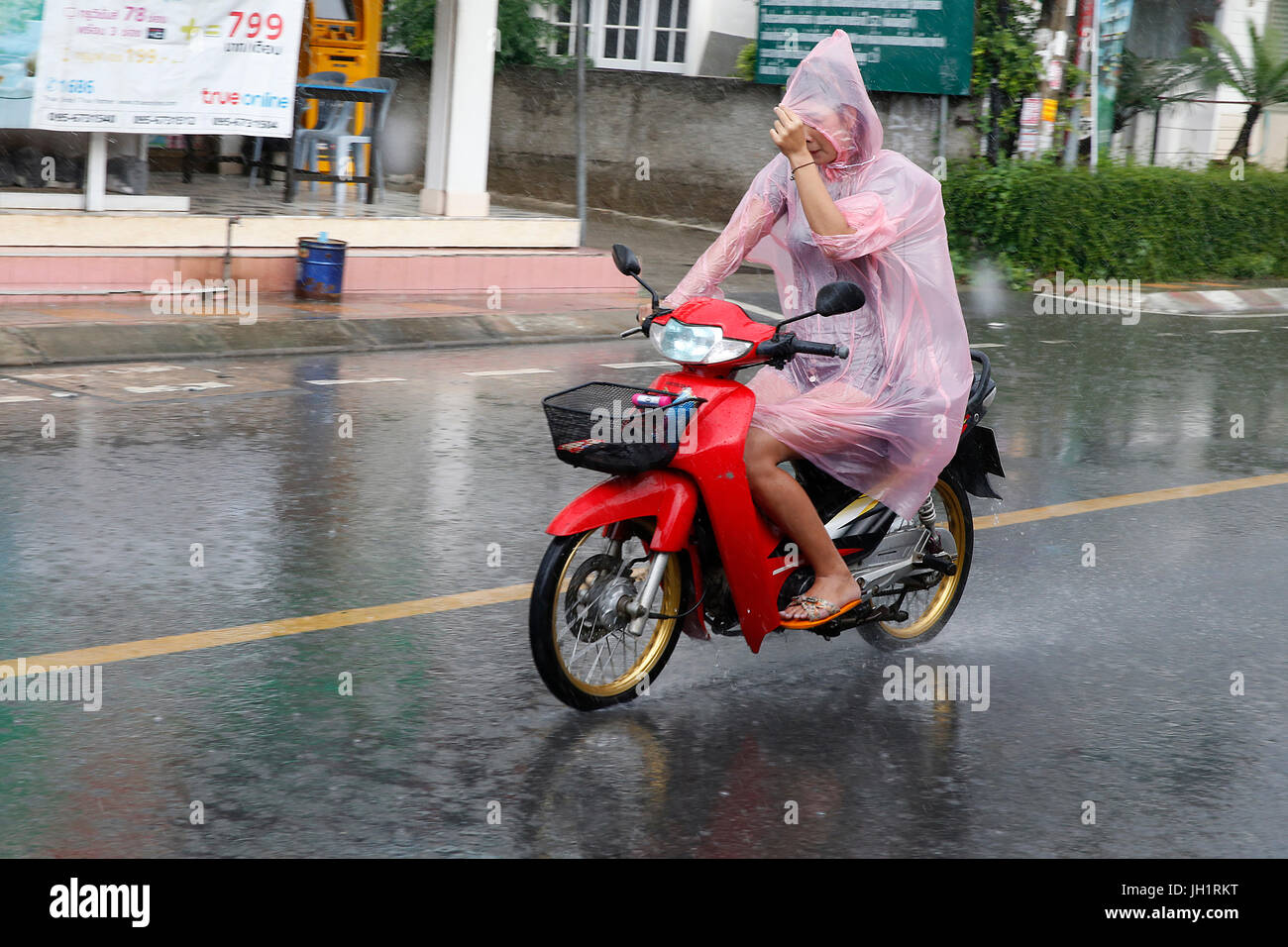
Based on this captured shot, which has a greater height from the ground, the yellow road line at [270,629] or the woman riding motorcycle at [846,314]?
the woman riding motorcycle at [846,314]

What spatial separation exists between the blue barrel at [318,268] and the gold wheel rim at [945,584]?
27.0 ft

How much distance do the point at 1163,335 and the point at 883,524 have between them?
1017 cm

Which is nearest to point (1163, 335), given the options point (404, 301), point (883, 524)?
point (404, 301)

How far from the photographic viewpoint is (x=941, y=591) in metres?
5.86

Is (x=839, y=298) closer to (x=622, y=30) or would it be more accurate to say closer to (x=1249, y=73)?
(x=1249, y=73)

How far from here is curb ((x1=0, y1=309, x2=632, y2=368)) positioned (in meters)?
10.5

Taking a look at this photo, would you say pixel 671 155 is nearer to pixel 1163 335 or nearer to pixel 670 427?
pixel 1163 335

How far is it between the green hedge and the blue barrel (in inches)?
327

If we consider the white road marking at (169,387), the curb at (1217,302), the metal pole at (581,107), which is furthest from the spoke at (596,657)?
the curb at (1217,302)

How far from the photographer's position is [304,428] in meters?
8.70

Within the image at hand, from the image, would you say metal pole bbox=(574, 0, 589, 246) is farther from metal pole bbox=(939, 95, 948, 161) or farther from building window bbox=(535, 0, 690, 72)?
building window bbox=(535, 0, 690, 72)

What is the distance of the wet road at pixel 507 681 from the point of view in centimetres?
407

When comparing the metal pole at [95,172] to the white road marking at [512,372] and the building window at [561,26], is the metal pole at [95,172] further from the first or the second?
the building window at [561,26]
